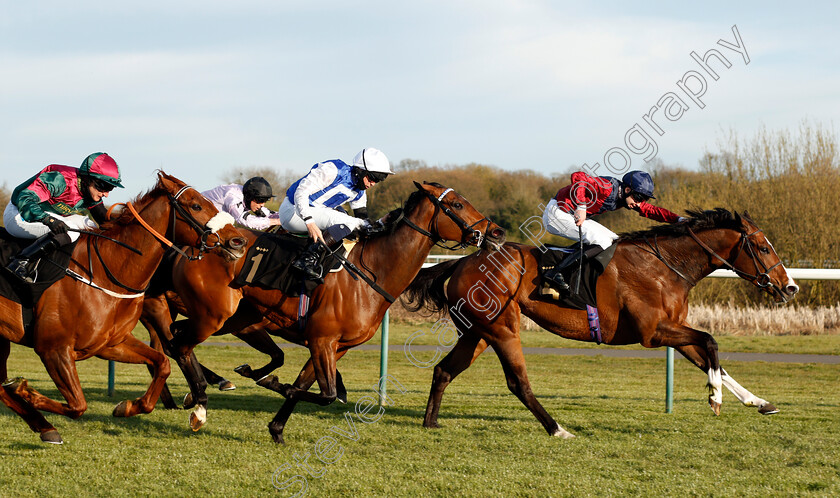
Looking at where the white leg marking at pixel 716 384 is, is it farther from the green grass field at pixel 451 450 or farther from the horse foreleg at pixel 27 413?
the horse foreleg at pixel 27 413

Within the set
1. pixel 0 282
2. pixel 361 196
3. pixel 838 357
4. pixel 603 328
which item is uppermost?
pixel 361 196

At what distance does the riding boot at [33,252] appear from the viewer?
4945 millimetres

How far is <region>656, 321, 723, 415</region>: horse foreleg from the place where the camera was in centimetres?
610

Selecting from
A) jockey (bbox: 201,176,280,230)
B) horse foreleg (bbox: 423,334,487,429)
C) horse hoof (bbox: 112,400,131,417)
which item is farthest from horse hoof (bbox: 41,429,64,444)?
horse foreleg (bbox: 423,334,487,429)

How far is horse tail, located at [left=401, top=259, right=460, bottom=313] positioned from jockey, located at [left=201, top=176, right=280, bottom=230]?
138 cm

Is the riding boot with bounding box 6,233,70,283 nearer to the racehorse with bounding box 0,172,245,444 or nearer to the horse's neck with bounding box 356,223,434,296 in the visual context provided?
the racehorse with bounding box 0,172,245,444

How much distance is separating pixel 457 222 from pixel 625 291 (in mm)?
1700

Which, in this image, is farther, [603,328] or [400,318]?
[400,318]

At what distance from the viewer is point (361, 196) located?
6457mm

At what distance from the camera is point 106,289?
5.08 metres

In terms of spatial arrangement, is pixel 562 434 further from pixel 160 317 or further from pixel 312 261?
pixel 160 317

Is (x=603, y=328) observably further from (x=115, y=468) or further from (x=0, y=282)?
(x=0, y=282)

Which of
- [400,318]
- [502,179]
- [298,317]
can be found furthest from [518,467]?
[502,179]

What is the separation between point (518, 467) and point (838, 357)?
31.6ft
